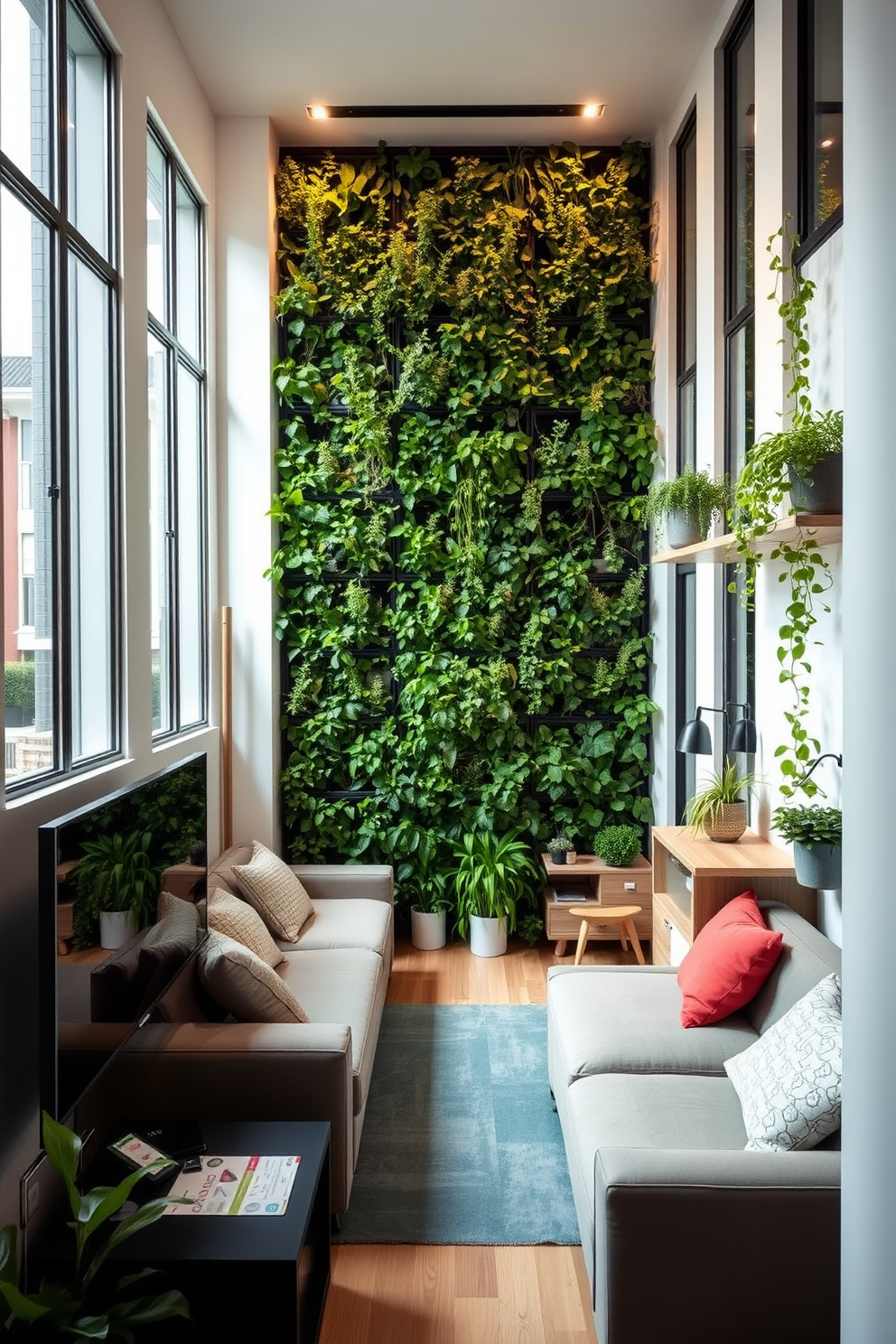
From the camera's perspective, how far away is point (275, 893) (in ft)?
12.1

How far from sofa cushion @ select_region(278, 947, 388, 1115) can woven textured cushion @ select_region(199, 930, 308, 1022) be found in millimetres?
234

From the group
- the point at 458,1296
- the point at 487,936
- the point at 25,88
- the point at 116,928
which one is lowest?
the point at 458,1296

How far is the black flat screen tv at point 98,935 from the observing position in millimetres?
1793

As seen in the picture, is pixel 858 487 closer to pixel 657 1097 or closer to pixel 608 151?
pixel 657 1097

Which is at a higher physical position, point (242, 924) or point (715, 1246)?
point (242, 924)

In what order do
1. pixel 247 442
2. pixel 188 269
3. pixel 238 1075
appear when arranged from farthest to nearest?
pixel 247 442, pixel 188 269, pixel 238 1075

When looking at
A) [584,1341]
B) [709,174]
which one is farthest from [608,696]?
[584,1341]

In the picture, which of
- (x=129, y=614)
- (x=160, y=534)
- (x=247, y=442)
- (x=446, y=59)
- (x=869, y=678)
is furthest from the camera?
(x=247, y=442)

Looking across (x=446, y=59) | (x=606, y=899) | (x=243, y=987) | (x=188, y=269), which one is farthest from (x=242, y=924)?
(x=446, y=59)

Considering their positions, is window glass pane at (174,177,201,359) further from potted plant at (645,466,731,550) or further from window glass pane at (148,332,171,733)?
potted plant at (645,466,731,550)

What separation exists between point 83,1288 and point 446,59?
427cm

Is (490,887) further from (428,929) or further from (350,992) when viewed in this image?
(350,992)

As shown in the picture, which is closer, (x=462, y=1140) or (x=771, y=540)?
(x=771, y=540)

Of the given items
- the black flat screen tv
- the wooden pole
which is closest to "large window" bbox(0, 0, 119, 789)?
the black flat screen tv
